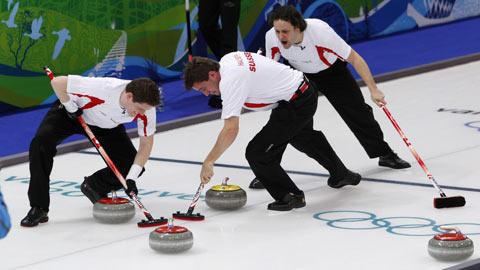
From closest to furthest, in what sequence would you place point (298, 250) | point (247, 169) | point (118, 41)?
point (298, 250), point (247, 169), point (118, 41)

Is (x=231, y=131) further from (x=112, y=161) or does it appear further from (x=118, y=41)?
(x=118, y=41)

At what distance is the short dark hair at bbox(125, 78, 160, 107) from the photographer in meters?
7.34

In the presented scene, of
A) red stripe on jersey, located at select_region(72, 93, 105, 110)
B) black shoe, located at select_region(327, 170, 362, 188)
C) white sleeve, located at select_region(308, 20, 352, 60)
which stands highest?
white sleeve, located at select_region(308, 20, 352, 60)

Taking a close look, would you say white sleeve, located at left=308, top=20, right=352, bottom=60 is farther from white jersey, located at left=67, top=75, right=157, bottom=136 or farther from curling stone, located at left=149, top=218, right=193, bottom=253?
curling stone, located at left=149, top=218, right=193, bottom=253

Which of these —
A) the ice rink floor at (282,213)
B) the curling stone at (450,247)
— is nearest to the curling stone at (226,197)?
the ice rink floor at (282,213)

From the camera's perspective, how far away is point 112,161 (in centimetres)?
801

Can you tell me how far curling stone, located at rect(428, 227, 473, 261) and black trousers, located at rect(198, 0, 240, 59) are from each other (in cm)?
561

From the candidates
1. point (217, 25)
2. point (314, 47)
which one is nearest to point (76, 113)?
point (314, 47)

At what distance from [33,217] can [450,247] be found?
2690 millimetres

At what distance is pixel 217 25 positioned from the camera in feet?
39.4

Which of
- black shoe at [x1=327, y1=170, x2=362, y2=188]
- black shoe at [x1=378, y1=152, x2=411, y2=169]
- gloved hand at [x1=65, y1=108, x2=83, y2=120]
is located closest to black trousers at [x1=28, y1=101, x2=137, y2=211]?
gloved hand at [x1=65, y1=108, x2=83, y2=120]

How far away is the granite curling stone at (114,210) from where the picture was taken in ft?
25.1

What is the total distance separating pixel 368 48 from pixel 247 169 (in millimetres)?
5514

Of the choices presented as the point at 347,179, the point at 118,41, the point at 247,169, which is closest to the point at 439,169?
the point at 347,179
